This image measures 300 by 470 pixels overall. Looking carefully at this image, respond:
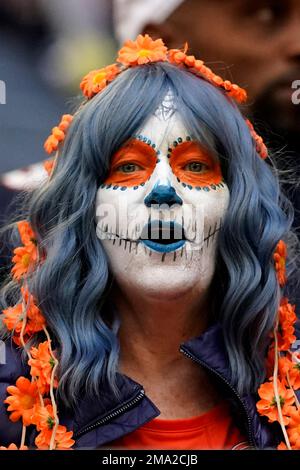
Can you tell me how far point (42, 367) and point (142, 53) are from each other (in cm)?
82

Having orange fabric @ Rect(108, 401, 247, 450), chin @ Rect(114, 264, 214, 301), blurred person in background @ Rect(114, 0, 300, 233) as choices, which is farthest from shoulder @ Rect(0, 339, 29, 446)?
blurred person in background @ Rect(114, 0, 300, 233)

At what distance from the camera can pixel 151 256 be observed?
171 cm

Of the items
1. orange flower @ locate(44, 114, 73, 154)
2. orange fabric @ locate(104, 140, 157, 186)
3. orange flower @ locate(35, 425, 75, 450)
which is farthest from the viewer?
orange flower @ locate(44, 114, 73, 154)

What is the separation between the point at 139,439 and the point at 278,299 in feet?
1.57

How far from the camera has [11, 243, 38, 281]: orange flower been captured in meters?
1.86

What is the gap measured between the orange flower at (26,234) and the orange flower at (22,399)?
1.17 feet

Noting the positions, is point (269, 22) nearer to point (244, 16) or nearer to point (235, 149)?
point (244, 16)

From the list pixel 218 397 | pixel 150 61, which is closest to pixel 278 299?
pixel 218 397

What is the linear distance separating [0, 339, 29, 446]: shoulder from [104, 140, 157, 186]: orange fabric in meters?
0.49

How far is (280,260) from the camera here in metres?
1.89

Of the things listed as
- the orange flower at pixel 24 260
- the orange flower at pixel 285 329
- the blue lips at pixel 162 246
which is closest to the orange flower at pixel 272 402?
the orange flower at pixel 285 329

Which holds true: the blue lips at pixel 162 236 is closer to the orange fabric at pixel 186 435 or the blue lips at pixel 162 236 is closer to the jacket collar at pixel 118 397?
the jacket collar at pixel 118 397

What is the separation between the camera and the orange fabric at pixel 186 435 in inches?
67.8

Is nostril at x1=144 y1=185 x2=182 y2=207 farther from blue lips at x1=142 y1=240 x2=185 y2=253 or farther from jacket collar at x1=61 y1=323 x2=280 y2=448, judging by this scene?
jacket collar at x1=61 y1=323 x2=280 y2=448
